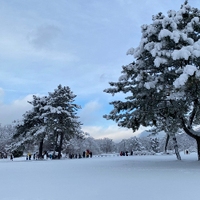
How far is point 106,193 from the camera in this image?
6.38 meters

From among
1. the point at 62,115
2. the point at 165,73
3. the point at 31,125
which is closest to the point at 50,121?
the point at 62,115

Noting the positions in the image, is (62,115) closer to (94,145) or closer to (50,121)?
(50,121)

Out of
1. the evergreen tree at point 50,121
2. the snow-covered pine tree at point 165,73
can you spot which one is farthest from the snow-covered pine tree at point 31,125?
the snow-covered pine tree at point 165,73

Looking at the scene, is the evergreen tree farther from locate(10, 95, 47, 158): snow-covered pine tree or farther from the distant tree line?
the distant tree line

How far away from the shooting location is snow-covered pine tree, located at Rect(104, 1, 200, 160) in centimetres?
1123

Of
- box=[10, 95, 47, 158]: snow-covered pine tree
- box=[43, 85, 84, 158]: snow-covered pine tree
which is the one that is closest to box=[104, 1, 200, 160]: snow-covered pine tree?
box=[43, 85, 84, 158]: snow-covered pine tree

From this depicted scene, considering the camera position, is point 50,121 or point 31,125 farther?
point 31,125

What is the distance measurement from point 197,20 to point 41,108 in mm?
23683

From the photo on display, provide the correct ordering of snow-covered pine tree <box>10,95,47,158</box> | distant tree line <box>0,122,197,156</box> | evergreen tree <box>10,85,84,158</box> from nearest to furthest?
evergreen tree <box>10,85,84,158</box>
snow-covered pine tree <box>10,95,47,158</box>
distant tree line <box>0,122,197,156</box>

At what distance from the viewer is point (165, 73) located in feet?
41.7

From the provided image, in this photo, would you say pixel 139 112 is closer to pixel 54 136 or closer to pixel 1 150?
pixel 54 136

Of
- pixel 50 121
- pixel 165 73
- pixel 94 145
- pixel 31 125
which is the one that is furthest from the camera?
pixel 94 145

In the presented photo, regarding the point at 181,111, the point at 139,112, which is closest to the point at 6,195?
the point at 139,112

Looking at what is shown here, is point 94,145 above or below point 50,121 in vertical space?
below
